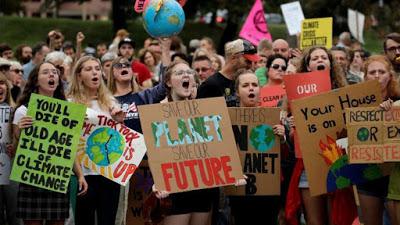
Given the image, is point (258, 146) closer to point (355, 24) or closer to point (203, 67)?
point (203, 67)

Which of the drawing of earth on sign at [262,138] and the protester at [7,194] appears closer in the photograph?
the drawing of earth on sign at [262,138]

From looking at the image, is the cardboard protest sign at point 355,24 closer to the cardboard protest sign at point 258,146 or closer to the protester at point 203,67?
the protester at point 203,67

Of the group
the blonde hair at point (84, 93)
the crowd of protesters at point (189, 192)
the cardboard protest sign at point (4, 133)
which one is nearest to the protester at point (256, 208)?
the crowd of protesters at point (189, 192)

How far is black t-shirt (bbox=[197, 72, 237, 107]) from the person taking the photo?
29.8 feet

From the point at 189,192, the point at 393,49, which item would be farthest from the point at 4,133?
the point at 393,49

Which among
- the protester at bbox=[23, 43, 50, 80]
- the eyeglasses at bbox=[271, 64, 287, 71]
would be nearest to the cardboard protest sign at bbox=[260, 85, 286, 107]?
the eyeglasses at bbox=[271, 64, 287, 71]

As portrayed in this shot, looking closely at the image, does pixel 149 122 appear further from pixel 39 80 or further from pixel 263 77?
pixel 263 77

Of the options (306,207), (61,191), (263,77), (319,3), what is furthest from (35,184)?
(319,3)

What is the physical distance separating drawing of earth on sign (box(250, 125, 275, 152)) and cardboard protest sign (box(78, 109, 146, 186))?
3.30 ft

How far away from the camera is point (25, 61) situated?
15523mm

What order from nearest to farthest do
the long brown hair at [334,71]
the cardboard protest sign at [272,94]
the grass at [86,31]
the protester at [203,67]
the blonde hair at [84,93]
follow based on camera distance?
the blonde hair at [84,93]
the long brown hair at [334,71]
the cardboard protest sign at [272,94]
the protester at [203,67]
the grass at [86,31]

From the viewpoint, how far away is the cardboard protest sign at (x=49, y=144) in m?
8.48

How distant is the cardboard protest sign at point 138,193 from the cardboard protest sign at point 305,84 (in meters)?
1.47

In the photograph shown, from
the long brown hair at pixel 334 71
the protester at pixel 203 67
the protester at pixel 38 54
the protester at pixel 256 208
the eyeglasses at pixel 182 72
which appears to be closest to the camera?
the eyeglasses at pixel 182 72
